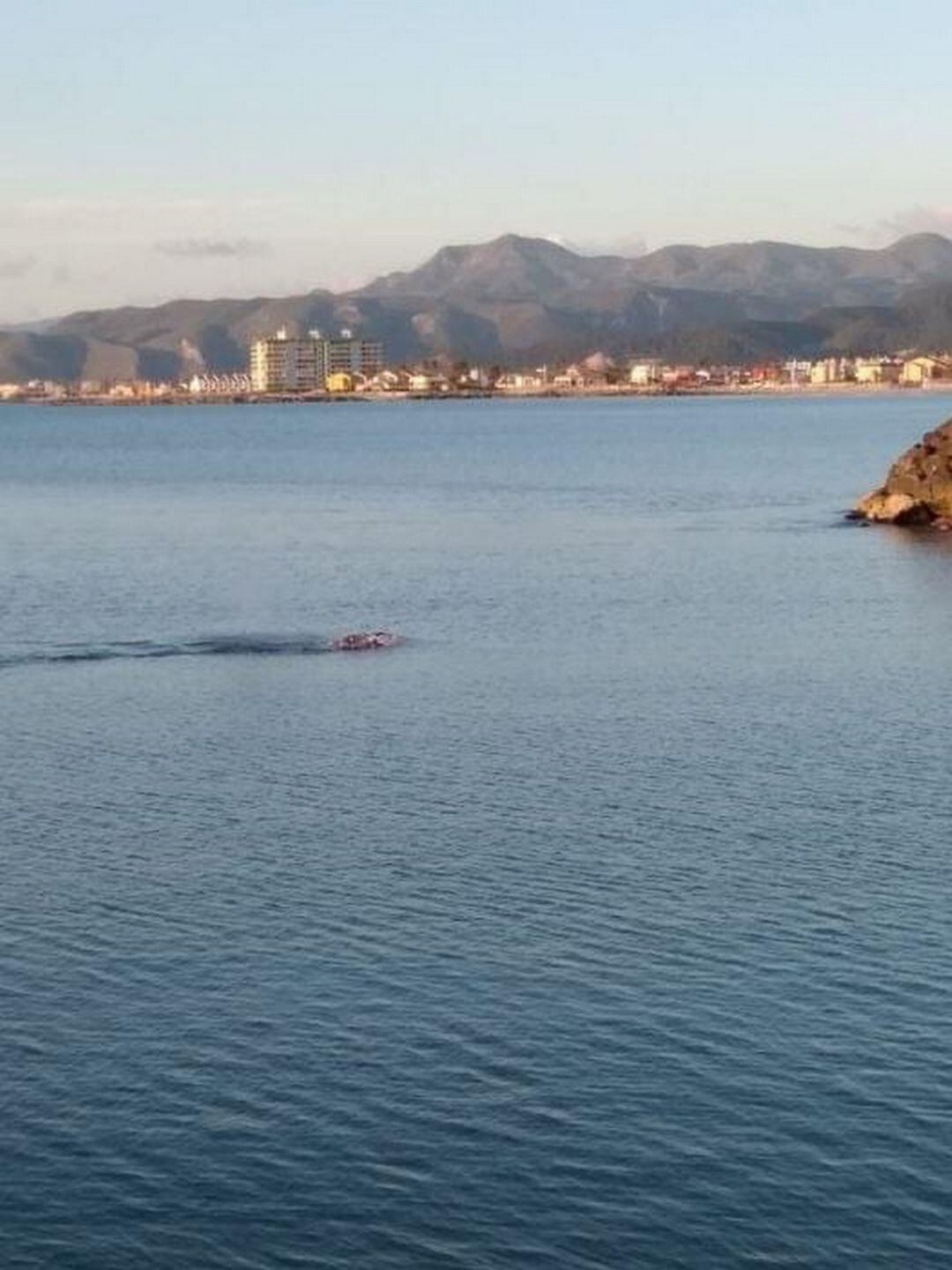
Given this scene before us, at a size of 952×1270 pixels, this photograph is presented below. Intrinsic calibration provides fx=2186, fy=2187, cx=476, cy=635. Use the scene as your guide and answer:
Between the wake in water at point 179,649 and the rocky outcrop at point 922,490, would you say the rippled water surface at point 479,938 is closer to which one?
the wake in water at point 179,649

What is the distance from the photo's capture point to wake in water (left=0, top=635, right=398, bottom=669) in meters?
43.3

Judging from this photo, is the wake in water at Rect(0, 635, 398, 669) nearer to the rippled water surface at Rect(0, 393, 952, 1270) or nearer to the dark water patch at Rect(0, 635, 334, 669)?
the dark water patch at Rect(0, 635, 334, 669)

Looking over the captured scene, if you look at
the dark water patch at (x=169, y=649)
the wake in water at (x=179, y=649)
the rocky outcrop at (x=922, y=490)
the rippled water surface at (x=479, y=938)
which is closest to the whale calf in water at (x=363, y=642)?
the wake in water at (x=179, y=649)

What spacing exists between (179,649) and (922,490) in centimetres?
3442

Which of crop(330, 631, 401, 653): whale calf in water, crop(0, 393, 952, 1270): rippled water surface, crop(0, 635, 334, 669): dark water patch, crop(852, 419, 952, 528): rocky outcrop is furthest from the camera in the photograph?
crop(852, 419, 952, 528): rocky outcrop

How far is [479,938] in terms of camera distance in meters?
22.8

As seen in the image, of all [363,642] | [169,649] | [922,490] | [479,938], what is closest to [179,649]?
[169,649]

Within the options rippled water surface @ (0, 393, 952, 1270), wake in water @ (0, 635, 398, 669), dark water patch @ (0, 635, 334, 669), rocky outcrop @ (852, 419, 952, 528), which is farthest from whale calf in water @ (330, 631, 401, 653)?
rocky outcrop @ (852, 419, 952, 528)

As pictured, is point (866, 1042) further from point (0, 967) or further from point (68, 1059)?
point (0, 967)

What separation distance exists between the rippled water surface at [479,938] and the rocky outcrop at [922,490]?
65.3 ft

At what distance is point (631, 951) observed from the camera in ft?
72.8

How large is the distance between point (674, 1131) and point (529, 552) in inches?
1917

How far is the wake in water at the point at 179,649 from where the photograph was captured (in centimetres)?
4328

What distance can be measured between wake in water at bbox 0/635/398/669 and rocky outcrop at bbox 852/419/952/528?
3058cm
